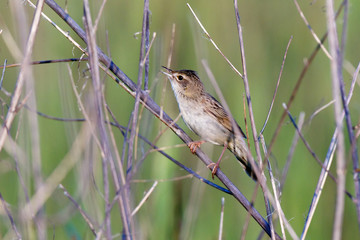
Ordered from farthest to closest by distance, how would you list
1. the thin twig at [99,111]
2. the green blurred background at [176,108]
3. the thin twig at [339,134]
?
the green blurred background at [176,108] → the thin twig at [99,111] → the thin twig at [339,134]

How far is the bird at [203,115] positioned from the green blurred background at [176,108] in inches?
5.0

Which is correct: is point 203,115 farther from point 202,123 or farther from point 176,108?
point 176,108

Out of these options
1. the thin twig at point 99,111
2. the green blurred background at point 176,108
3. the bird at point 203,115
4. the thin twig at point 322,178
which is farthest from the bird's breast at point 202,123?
the thin twig at point 99,111

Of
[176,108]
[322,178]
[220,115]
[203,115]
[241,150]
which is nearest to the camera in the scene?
[322,178]

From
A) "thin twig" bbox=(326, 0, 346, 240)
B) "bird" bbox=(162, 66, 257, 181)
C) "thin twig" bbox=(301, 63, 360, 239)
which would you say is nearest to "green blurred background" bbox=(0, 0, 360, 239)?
"bird" bbox=(162, 66, 257, 181)

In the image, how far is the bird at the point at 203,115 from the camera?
3859 millimetres

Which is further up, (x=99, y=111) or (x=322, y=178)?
(x=99, y=111)

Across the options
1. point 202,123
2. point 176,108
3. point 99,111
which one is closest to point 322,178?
point 99,111

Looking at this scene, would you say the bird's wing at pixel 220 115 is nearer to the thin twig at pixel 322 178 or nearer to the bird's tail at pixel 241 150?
the bird's tail at pixel 241 150

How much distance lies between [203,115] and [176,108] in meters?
0.74

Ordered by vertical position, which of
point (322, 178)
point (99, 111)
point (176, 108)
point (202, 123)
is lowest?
point (176, 108)

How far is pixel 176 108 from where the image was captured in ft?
15.3

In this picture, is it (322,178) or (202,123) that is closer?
(322,178)

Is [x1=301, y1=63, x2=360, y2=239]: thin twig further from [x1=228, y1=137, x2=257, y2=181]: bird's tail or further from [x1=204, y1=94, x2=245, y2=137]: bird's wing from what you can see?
[x1=204, y1=94, x2=245, y2=137]: bird's wing
